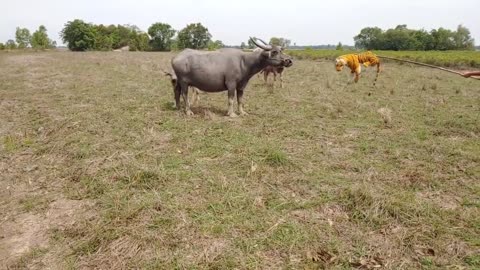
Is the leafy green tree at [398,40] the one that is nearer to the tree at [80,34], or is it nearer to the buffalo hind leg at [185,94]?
the buffalo hind leg at [185,94]

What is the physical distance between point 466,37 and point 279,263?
68741 mm

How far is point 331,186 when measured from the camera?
15.9ft

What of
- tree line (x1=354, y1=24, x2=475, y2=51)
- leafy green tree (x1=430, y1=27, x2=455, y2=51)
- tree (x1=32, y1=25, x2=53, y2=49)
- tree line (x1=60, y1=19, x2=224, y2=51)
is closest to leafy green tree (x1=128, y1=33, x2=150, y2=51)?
tree line (x1=60, y1=19, x2=224, y2=51)

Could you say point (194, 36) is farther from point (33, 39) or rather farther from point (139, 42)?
point (33, 39)

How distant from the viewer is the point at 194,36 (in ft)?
242

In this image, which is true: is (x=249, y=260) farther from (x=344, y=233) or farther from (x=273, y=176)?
(x=273, y=176)

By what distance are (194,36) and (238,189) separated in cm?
7258

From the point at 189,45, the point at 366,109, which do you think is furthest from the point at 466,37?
the point at 366,109

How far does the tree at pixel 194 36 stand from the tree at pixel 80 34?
54.4ft

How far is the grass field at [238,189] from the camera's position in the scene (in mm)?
3480

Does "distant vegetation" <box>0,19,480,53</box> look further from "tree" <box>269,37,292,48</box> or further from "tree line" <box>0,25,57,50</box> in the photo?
"tree" <box>269,37,292,48</box>

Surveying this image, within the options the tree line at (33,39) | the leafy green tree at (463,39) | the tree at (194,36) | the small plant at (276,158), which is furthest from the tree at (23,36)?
the small plant at (276,158)

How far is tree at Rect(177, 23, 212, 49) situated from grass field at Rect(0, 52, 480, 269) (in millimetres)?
66747

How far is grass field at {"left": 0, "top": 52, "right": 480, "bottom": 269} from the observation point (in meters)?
3.48
